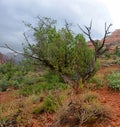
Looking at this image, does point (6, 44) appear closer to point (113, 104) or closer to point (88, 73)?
point (88, 73)

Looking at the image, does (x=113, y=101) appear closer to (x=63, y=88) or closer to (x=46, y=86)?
(x=63, y=88)

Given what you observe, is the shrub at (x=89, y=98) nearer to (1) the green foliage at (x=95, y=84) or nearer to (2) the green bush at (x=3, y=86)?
(1) the green foliage at (x=95, y=84)

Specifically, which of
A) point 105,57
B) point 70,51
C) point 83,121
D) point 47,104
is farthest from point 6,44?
point 105,57

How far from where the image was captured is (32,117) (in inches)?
338

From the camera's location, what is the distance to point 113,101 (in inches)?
377

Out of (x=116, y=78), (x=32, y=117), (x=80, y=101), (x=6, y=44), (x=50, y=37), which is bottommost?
(x=32, y=117)

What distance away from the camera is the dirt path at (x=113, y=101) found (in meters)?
7.48

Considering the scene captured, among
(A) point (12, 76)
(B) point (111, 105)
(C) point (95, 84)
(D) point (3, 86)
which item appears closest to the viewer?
(B) point (111, 105)

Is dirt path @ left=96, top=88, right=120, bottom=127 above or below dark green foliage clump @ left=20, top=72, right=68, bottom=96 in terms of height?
below

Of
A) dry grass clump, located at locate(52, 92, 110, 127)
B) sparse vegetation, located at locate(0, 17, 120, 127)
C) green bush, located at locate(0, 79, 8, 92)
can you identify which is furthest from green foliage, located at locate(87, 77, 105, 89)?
green bush, located at locate(0, 79, 8, 92)

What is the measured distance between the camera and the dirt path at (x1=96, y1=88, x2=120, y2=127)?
7.48 metres

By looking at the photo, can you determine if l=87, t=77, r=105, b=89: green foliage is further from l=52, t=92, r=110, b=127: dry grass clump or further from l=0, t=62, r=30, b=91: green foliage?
l=0, t=62, r=30, b=91: green foliage

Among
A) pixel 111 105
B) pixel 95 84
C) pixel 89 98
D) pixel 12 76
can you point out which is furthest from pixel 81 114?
pixel 12 76

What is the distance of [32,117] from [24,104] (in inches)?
39.3
